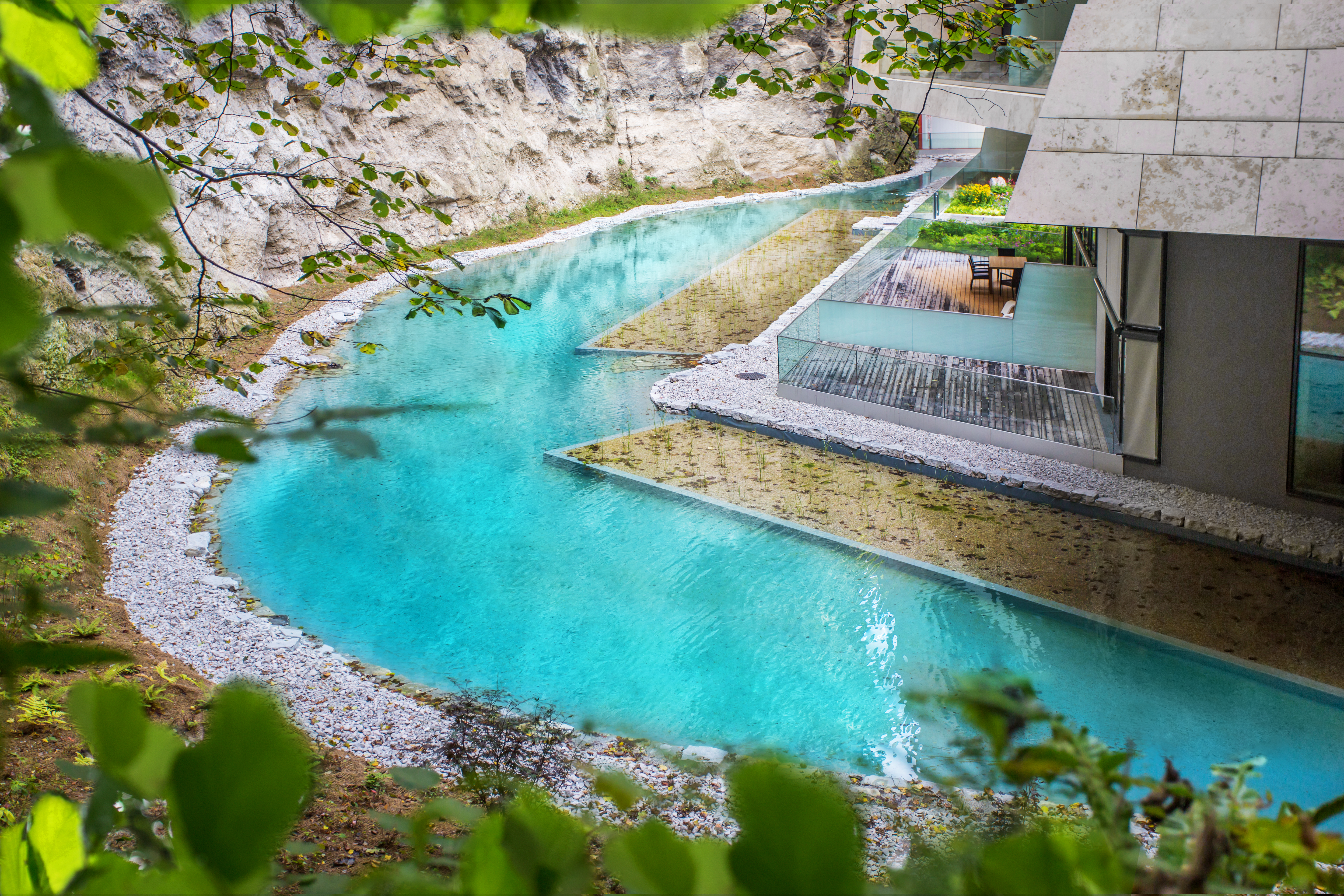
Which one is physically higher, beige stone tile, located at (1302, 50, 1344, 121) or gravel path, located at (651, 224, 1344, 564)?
beige stone tile, located at (1302, 50, 1344, 121)

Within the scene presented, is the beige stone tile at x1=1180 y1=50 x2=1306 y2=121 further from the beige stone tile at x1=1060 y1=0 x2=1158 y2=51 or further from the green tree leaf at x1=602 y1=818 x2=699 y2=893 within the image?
the green tree leaf at x1=602 y1=818 x2=699 y2=893

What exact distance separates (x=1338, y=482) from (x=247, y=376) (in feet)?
27.4

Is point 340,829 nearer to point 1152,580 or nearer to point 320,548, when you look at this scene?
point 320,548

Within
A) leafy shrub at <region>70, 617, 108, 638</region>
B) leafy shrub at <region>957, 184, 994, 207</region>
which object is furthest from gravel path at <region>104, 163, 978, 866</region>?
leafy shrub at <region>957, 184, 994, 207</region>

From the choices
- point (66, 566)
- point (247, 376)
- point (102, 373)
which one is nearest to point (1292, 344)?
point (247, 376)

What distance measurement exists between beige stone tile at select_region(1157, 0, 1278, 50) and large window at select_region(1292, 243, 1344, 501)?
2.05 meters

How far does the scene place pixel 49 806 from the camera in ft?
1.75

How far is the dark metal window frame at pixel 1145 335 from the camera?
28.5ft

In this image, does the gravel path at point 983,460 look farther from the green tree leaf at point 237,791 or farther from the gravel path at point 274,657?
the green tree leaf at point 237,791

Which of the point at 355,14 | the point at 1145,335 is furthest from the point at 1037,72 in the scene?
the point at 355,14

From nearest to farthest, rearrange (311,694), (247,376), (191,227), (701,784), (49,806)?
(49,806)
(247,376)
(701,784)
(311,694)
(191,227)

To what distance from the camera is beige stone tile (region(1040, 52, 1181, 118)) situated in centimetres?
638

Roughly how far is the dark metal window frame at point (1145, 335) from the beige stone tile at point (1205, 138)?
2.23 meters

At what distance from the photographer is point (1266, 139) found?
603 cm
